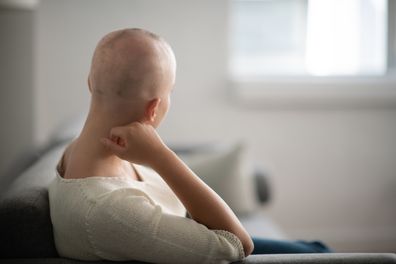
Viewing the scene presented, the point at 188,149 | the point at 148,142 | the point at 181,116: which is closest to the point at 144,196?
the point at 148,142

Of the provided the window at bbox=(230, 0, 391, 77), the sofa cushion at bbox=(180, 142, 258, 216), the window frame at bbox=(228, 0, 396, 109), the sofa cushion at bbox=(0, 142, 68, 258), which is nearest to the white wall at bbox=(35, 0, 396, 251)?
the window frame at bbox=(228, 0, 396, 109)

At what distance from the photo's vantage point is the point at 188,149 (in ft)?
8.79

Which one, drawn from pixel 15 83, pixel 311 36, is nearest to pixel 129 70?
pixel 15 83

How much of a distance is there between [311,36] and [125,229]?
2.97m

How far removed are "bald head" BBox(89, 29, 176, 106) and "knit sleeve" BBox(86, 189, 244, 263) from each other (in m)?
0.16

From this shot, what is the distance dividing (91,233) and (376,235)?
9.88ft

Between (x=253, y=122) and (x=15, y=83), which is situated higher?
(x=15, y=83)

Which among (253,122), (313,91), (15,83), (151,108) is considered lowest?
(253,122)

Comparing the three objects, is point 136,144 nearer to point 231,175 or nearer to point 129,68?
point 129,68

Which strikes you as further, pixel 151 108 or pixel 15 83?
pixel 15 83

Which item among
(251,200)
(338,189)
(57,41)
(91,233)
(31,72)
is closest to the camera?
(91,233)

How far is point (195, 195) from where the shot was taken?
1066mm

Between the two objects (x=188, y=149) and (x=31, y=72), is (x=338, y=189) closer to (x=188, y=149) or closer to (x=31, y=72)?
(x=188, y=149)

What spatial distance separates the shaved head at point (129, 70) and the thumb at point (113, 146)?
0.06 m
